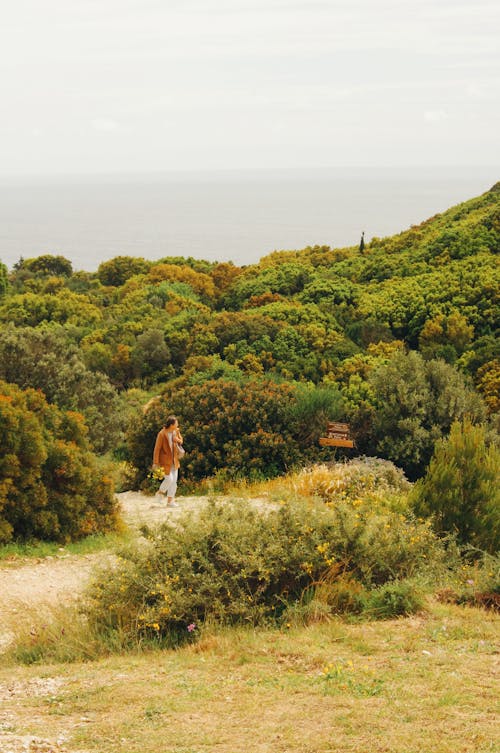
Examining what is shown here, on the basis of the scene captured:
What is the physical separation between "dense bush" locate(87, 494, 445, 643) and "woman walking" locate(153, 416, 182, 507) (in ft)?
16.6

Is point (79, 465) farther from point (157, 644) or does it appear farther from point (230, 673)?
point (230, 673)

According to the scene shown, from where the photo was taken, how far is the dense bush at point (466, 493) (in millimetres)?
9430

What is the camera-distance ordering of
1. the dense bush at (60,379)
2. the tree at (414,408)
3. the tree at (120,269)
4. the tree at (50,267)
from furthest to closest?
the tree at (50,267)
the tree at (120,269)
the dense bush at (60,379)
the tree at (414,408)

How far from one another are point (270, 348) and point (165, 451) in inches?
567

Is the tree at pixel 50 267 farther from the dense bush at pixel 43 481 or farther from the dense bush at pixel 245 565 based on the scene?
the dense bush at pixel 245 565

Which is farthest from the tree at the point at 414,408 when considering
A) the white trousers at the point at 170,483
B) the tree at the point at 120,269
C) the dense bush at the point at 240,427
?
the tree at the point at 120,269

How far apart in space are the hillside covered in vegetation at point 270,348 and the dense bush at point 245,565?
396 cm

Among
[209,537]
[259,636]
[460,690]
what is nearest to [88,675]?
[259,636]

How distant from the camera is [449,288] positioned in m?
32.1

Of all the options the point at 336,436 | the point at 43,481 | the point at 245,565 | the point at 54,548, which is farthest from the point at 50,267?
the point at 245,565

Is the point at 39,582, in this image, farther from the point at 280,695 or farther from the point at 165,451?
the point at 280,695

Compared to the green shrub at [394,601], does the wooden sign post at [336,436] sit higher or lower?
lower

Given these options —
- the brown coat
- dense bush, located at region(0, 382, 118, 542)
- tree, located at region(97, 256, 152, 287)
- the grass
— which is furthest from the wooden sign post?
tree, located at region(97, 256, 152, 287)

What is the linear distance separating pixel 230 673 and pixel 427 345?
23858 mm
